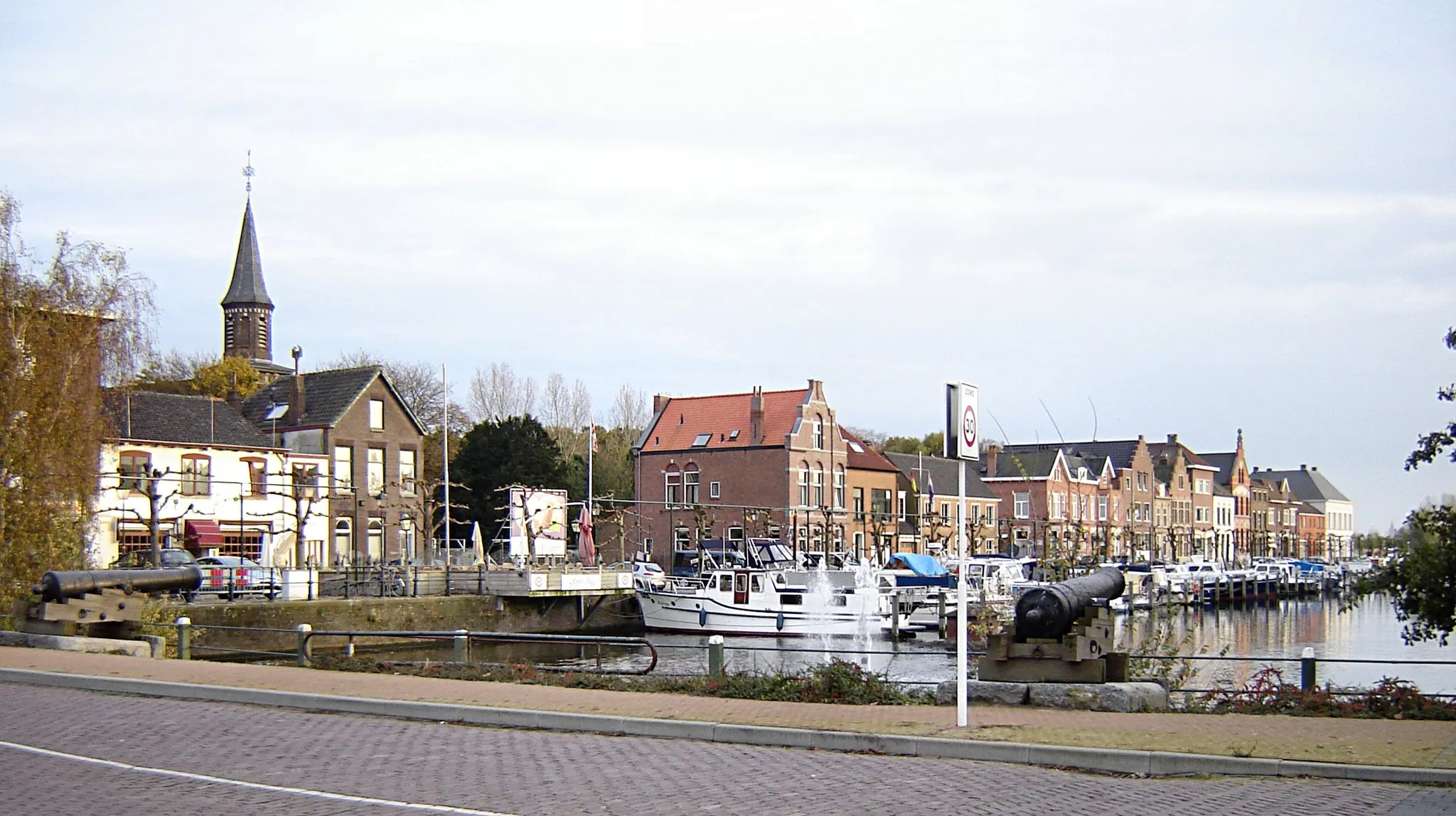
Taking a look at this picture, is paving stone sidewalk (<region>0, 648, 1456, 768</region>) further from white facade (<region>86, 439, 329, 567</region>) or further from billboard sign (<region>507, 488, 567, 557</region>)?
billboard sign (<region>507, 488, 567, 557</region>)

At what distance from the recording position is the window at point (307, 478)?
191 ft

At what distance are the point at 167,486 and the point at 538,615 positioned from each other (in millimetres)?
17891

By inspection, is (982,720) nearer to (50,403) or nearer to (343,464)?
(50,403)

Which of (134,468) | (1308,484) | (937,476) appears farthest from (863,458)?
(1308,484)

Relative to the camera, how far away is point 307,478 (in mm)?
59875

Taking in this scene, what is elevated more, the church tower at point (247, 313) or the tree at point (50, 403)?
the church tower at point (247, 313)

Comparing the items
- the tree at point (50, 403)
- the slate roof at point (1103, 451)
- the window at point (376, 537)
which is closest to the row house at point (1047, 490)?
the slate roof at point (1103, 451)

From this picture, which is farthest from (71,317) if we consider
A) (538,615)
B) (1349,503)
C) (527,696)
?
(1349,503)

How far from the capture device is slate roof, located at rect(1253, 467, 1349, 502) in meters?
163

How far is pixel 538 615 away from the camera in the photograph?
53.8 meters

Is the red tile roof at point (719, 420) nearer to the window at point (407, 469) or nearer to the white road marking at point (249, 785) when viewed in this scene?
the window at point (407, 469)

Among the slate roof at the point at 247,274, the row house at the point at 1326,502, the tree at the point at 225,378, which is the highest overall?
the slate roof at the point at 247,274

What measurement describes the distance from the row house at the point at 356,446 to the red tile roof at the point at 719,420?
52.8ft

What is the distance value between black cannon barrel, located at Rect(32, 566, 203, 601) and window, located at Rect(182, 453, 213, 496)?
3536 cm
